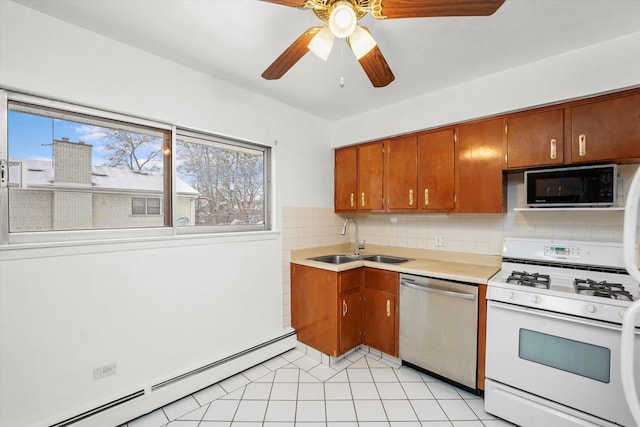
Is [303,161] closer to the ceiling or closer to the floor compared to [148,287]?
closer to the ceiling

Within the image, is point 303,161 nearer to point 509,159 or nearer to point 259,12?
point 259,12

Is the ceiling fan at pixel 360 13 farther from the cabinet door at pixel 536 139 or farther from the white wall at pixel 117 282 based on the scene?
the cabinet door at pixel 536 139

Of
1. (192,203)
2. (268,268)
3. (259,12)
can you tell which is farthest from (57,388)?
(259,12)

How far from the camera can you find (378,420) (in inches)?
72.7

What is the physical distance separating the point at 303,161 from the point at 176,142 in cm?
126

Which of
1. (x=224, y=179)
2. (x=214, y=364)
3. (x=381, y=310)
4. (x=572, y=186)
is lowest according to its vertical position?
(x=214, y=364)

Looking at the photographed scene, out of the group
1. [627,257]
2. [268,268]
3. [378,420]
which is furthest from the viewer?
[268,268]

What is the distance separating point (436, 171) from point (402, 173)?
0.33 meters

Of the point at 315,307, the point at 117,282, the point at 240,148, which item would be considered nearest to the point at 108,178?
the point at 117,282

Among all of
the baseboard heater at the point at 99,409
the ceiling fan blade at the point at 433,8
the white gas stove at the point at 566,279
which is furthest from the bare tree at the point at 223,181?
the white gas stove at the point at 566,279

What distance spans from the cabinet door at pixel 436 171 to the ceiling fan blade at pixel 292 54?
1.59m

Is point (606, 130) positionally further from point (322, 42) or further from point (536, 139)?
point (322, 42)

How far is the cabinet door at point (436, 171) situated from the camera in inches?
99.2

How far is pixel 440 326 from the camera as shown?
223 cm
